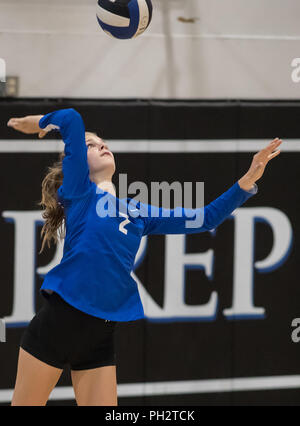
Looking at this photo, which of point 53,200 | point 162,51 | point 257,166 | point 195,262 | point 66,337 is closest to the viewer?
point 66,337

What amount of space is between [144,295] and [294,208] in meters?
1.33

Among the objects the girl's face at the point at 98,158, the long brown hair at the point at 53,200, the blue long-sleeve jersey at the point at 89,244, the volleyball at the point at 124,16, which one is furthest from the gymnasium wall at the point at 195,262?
the blue long-sleeve jersey at the point at 89,244

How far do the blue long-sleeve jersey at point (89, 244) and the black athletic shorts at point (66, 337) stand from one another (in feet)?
0.18

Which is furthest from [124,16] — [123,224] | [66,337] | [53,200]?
[66,337]

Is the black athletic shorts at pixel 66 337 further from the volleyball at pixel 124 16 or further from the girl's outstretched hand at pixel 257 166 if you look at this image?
the volleyball at pixel 124 16

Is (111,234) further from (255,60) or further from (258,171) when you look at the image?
(255,60)

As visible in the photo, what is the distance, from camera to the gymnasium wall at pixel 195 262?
438 cm

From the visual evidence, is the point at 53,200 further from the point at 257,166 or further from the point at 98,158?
the point at 257,166

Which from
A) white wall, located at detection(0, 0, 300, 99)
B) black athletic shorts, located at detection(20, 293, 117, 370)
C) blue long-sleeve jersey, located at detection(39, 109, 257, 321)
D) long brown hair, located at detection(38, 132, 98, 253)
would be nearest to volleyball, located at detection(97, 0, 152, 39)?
long brown hair, located at detection(38, 132, 98, 253)

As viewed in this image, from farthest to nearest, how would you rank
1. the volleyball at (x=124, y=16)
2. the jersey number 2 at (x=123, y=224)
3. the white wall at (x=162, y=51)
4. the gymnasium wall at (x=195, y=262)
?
the white wall at (x=162, y=51)
the gymnasium wall at (x=195, y=262)
the volleyball at (x=124, y=16)
the jersey number 2 at (x=123, y=224)

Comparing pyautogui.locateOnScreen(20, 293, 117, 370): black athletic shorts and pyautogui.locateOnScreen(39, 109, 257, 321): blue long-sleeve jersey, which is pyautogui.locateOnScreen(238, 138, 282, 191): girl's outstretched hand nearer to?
pyautogui.locateOnScreen(39, 109, 257, 321): blue long-sleeve jersey

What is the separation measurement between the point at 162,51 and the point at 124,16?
1468 millimetres

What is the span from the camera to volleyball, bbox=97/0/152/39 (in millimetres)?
3338

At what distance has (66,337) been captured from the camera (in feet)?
8.97
